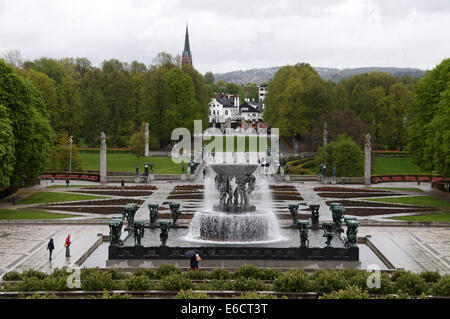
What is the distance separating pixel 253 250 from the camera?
2686cm

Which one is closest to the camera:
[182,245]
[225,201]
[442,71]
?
[182,245]

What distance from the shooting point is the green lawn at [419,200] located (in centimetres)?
4575

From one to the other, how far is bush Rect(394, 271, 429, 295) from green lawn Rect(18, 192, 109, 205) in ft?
108

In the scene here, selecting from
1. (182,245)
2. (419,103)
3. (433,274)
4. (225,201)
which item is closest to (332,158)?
(419,103)

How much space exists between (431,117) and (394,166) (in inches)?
778

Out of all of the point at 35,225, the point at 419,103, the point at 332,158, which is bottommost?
the point at 35,225

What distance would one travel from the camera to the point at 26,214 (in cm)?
4019

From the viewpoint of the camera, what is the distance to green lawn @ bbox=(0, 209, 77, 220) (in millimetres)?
39125

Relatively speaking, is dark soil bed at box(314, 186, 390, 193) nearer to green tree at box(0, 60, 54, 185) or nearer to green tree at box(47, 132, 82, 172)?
green tree at box(0, 60, 54, 185)

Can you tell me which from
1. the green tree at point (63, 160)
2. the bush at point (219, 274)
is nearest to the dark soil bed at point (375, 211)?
the bush at point (219, 274)

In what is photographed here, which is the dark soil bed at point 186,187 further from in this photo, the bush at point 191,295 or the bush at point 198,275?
the bush at point 191,295

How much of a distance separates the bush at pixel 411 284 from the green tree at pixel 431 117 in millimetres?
30141
